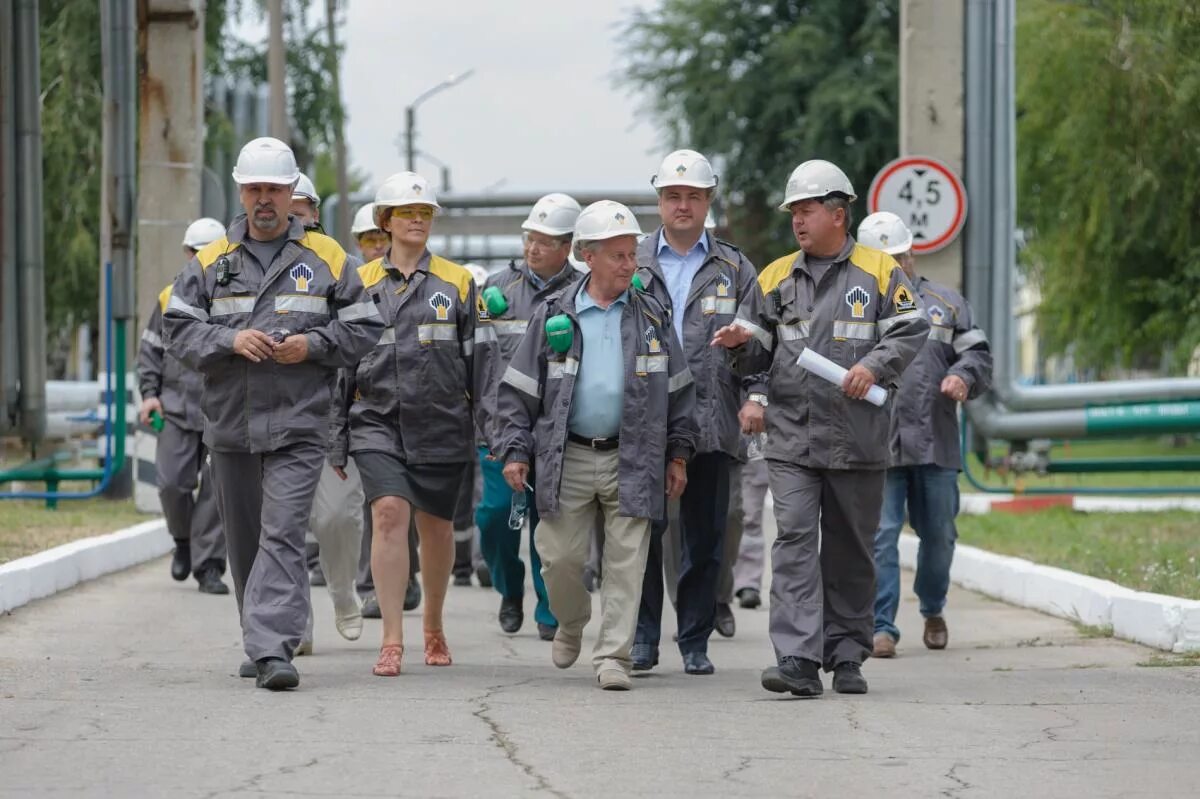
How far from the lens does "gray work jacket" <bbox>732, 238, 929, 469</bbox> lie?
912 cm

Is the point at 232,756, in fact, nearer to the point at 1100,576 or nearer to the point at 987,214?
the point at 1100,576

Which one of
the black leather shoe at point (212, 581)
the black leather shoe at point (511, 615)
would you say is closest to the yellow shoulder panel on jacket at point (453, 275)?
the black leather shoe at point (511, 615)

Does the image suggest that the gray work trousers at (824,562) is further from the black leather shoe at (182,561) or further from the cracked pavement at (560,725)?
the black leather shoe at (182,561)

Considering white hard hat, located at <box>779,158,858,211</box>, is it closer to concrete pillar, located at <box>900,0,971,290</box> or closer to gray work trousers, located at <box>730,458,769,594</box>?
gray work trousers, located at <box>730,458,769,594</box>

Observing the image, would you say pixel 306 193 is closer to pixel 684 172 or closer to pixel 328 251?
pixel 328 251

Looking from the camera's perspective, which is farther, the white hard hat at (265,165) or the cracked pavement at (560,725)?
the white hard hat at (265,165)

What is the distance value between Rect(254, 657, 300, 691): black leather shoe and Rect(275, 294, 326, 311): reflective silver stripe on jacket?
1355 mm

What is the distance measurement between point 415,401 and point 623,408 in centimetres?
108

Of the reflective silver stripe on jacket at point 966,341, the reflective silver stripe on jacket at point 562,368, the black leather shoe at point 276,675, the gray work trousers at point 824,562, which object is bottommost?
the black leather shoe at point 276,675

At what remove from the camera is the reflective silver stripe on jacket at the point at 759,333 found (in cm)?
926

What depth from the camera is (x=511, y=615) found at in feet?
39.3

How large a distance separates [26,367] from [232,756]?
10.9 meters

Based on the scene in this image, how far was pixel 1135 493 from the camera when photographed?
21.3 m

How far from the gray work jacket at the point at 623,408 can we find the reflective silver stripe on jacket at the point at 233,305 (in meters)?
1.05
